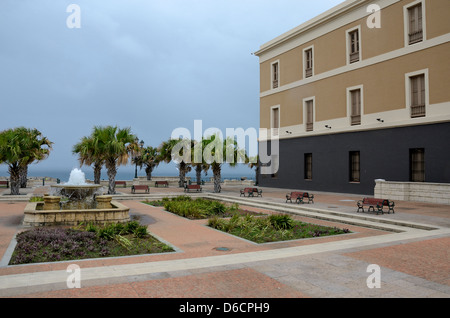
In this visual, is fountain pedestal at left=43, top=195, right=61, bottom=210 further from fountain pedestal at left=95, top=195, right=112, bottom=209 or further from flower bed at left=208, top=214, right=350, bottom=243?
flower bed at left=208, top=214, right=350, bottom=243

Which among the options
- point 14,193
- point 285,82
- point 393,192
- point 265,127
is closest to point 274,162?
point 265,127

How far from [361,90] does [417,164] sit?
6.73m

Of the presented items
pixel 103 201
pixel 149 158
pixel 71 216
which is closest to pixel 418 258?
pixel 71 216

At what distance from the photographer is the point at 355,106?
2652 centimetres

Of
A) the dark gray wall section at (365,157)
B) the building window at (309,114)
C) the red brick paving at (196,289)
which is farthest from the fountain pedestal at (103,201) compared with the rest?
the building window at (309,114)

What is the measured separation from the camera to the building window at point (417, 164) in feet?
72.1

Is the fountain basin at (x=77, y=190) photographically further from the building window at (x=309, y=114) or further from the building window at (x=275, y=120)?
the building window at (x=275, y=120)

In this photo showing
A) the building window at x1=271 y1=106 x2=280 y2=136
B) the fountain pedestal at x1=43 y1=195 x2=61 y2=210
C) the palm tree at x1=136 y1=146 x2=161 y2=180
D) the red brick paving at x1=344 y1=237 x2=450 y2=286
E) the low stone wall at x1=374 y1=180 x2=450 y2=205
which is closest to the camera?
the red brick paving at x1=344 y1=237 x2=450 y2=286

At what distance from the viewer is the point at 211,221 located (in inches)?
504

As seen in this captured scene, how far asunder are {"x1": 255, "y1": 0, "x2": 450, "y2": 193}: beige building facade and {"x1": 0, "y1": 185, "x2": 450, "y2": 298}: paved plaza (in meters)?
12.9

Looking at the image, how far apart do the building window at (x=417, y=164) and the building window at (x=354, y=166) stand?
419 cm

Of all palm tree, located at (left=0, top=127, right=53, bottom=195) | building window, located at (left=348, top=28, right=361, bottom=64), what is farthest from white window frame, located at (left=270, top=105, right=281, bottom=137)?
palm tree, located at (left=0, top=127, right=53, bottom=195)

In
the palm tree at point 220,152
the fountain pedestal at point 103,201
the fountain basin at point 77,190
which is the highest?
the palm tree at point 220,152

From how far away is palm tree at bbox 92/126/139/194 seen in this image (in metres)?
23.9
